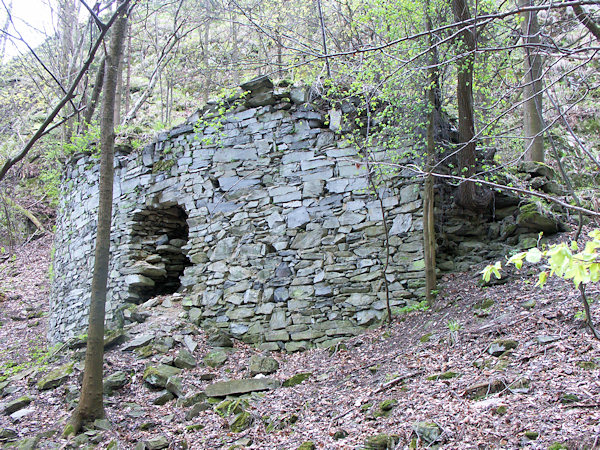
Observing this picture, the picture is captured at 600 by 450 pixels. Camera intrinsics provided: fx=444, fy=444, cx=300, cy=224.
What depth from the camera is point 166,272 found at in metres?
7.34

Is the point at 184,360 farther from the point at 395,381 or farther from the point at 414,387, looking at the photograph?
the point at 414,387

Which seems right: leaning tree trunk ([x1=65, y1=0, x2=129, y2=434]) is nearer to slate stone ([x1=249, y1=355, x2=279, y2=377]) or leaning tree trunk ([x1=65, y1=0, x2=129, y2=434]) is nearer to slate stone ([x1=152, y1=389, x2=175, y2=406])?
slate stone ([x1=152, y1=389, x2=175, y2=406])

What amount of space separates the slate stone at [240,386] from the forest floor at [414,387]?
0.16 meters

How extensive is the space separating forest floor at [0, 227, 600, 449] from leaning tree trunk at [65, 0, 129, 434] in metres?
0.26

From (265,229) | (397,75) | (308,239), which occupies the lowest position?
(308,239)

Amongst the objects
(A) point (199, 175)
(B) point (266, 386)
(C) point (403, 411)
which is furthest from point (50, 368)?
(C) point (403, 411)

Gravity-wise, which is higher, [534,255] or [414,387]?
[534,255]

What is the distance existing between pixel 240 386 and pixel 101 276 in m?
1.82

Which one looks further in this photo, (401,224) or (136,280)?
(136,280)

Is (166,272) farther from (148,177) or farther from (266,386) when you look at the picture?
(266,386)

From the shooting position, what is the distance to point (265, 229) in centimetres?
629

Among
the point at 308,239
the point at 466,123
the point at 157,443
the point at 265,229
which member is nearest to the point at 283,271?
the point at 308,239

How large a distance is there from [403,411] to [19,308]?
394 inches

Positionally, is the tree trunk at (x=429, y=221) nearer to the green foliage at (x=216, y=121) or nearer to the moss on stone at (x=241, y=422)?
the moss on stone at (x=241, y=422)
